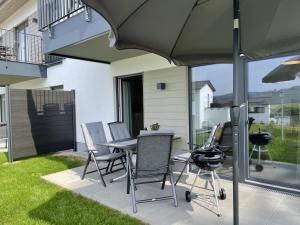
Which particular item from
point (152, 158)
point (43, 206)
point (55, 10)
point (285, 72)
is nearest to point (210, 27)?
point (152, 158)

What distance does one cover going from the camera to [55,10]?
247 inches

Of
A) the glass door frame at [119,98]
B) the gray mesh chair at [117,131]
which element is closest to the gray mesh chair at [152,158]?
the gray mesh chair at [117,131]

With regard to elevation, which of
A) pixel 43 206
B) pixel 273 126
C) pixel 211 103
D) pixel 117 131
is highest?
pixel 211 103

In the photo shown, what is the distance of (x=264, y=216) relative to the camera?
3.41 metres

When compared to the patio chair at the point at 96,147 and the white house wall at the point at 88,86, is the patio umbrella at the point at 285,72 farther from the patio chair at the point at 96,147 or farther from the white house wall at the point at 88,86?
the white house wall at the point at 88,86

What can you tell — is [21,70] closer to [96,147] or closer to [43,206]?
[96,147]

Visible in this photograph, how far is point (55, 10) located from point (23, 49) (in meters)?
5.51

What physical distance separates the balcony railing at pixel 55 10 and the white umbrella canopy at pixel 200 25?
123 inches

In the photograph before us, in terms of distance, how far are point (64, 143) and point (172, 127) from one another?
4.18 metres

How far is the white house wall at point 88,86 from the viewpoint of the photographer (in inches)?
299

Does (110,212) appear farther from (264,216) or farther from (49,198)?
(264,216)

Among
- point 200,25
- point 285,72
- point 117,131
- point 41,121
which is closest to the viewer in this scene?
point 200,25

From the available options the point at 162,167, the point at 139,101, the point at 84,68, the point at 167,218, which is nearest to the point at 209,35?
the point at 162,167

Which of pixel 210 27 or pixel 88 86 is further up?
pixel 210 27
